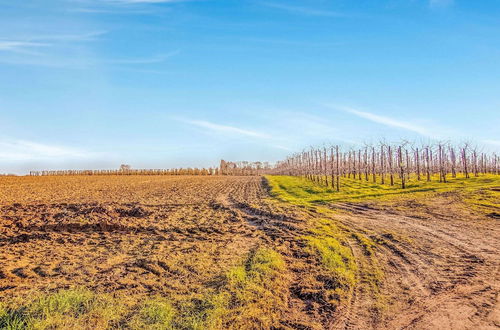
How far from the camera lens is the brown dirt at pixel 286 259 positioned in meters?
7.27

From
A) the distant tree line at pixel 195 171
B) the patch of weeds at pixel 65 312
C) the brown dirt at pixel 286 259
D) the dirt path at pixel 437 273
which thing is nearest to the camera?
the patch of weeds at pixel 65 312

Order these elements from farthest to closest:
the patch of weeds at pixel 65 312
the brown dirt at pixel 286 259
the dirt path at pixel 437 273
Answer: the brown dirt at pixel 286 259 → the dirt path at pixel 437 273 → the patch of weeds at pixel 65 312

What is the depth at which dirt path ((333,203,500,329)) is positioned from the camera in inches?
266

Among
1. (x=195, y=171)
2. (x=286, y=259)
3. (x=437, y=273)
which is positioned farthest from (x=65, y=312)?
(x=195, y=171)

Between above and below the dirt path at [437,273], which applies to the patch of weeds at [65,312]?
above

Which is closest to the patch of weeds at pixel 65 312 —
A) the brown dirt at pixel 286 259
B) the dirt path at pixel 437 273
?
the brown dirt at pixel 286 259

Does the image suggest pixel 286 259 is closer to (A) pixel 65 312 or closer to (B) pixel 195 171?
(A) pixel 65 312

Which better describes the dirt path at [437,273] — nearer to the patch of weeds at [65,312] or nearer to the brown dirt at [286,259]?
the brown dirt at [286,259]

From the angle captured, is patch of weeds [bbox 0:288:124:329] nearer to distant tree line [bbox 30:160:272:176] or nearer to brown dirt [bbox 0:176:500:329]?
brown dirt [bbox 0:176:500:329]

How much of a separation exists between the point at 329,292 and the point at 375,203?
19.5 m

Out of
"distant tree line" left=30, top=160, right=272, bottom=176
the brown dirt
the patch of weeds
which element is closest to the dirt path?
the brown dirt

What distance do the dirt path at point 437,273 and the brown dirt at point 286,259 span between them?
26mm

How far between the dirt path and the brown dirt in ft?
0.09

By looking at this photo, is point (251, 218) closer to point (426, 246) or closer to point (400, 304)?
point (426, 246)
